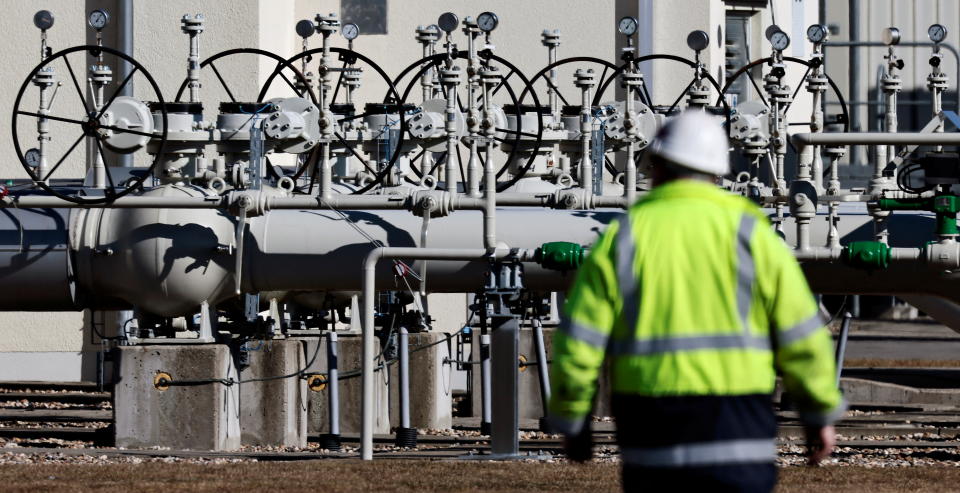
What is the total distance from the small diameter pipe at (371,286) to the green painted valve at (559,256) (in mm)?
210

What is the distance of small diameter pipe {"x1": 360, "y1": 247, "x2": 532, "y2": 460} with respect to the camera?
11633mm

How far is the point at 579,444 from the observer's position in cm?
489

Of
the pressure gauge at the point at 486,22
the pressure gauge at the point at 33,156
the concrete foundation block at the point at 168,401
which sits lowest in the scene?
the concrete foundation block at the point at 168,401

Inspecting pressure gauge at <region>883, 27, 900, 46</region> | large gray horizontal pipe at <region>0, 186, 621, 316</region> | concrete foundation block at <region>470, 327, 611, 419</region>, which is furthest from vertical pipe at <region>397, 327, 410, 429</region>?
pressure gauge at <region>883, 27, 900, 46</region>

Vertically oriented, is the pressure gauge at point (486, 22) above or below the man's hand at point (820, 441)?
above

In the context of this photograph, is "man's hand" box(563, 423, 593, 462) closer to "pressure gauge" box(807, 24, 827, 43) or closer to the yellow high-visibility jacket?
the yellow high-visibility jacket

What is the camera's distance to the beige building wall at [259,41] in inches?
825

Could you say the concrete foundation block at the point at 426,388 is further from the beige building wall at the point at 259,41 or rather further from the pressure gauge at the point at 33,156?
the beige building wall at the point at 259,41

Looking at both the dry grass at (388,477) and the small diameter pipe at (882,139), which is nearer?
the dry grass at (388,477)

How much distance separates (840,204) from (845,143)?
1.79 metres

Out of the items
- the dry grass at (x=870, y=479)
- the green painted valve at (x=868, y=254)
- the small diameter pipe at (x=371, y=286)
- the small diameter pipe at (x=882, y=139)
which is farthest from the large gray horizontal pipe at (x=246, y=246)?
the dry grass at (x=870, y=479)

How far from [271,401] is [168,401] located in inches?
52.1

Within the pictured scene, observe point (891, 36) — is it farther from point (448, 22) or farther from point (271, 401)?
point (271, 401)

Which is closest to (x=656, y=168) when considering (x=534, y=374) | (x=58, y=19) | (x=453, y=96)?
(x=453, y=96)
